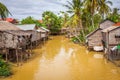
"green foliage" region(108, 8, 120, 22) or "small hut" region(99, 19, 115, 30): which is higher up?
"green foliage" region(108, 8, 120, 22)

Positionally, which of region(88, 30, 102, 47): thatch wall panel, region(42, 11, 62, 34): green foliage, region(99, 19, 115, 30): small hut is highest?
region(42, 11, 62, 34): green foliage

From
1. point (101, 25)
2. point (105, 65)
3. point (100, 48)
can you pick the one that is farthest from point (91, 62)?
point (101, 25)

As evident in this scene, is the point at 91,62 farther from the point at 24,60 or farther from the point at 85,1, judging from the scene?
the point at 85,1

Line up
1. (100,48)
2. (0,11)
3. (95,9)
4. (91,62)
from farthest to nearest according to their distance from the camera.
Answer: (95,9) → (100,48) → (91,62) → (0,11)

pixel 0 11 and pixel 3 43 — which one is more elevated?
pixel 0 11

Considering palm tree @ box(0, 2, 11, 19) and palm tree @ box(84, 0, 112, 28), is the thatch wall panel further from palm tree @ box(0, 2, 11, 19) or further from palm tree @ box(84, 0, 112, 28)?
palm tree @ box(0, 2, 11, 19)

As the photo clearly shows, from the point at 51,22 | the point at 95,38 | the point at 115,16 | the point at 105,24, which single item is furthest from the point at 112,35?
the point at 51,22

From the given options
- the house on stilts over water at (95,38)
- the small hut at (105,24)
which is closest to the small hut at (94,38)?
the house on stilts over water at (95,38)

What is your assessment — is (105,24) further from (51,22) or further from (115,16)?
(51,22)

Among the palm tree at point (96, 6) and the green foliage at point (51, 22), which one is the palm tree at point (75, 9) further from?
the green foliage at point (51, 22)

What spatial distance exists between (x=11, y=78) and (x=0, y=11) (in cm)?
491

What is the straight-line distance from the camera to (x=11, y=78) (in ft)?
49.6

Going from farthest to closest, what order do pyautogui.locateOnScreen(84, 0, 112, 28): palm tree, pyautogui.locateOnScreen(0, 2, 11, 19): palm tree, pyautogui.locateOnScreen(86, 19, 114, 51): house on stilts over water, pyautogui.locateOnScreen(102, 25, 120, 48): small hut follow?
pyautogui.locateOnScreen(84, 0, 112, 28): palm tree → pyautogui.locateOnScreen(86, 19, 114, 51): house on stilts over water → pyautogui.locateOnScreen(102, 25, 120, 48): small hut → pyautogui.locateOnScreen(0, 2, 11, 19): palm tree

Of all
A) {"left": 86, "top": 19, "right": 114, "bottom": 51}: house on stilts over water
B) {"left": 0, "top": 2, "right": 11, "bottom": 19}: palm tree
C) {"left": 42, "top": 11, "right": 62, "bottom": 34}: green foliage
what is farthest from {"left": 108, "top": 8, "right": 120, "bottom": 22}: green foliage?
{"left": 0, "top": 2, "right": 11, "bottom": 19}: palm tree
